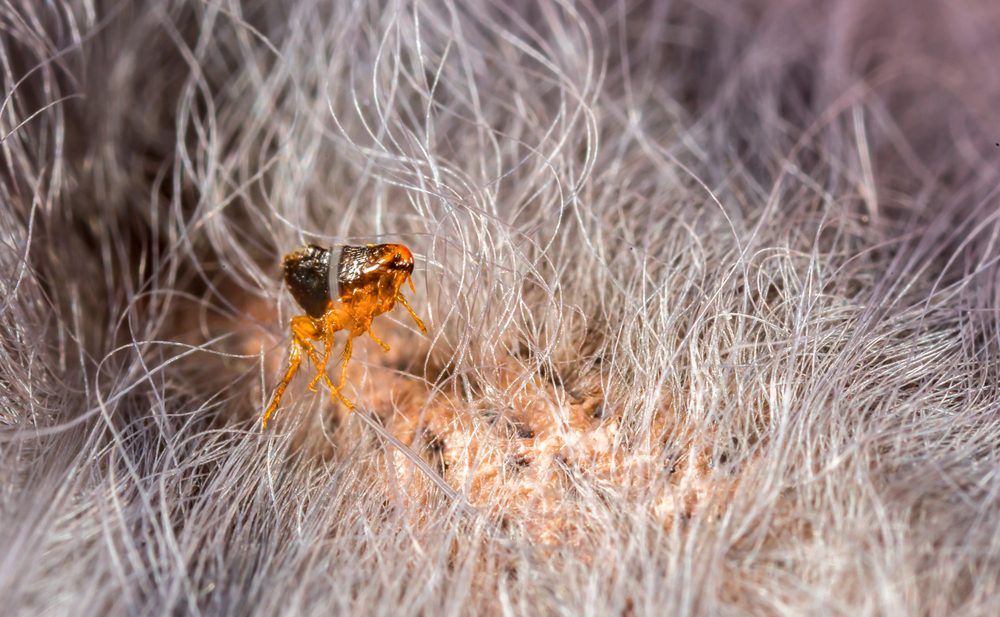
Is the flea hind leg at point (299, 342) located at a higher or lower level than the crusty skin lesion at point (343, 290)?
lower

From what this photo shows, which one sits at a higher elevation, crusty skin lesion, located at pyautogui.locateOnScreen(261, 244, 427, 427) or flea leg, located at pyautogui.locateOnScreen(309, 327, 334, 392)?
crusty skin lesion, located at pyautogui.locateOnScreen(261, 244, 427, 427)

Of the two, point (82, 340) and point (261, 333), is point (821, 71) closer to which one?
point (261, 333)

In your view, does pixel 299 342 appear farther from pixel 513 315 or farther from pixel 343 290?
pixel 513 315

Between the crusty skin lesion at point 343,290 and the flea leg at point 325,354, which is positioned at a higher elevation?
the crusty skin lesion at point 343,290

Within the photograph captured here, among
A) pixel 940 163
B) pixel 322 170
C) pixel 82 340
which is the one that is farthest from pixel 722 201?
pixel 82 340

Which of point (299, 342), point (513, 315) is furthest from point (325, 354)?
point (513, 315)

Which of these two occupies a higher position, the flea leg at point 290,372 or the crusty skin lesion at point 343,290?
the crusty skin lesion at point 343,290
